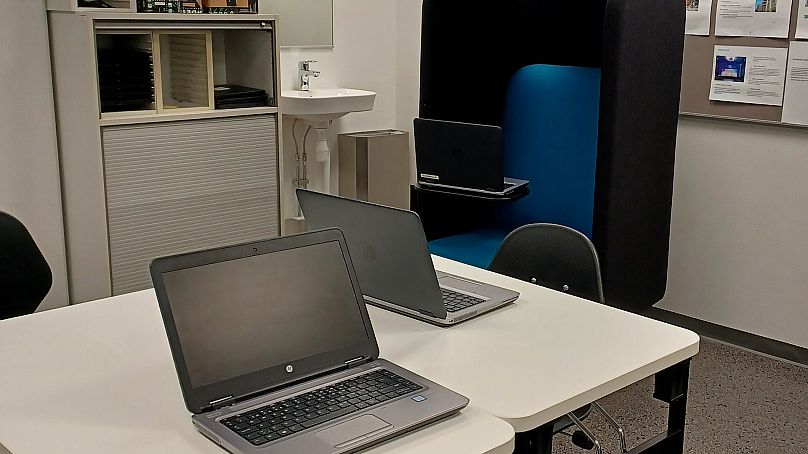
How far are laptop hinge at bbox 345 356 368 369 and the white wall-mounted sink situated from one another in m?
2.89

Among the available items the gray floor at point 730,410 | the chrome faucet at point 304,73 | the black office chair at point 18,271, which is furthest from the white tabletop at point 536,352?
the chrome faucet at point 304,73

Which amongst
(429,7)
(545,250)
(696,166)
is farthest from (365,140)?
(545,250)

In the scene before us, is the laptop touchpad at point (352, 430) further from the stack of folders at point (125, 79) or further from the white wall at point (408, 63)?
the white wall at point (408, 63)

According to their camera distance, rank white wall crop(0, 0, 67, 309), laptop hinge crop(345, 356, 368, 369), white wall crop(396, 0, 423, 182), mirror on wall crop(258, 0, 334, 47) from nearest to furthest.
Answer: laptop hinge crop(345, 356, 368, 369) < white wall crop(0, 0, 67, 309) < mirror on wall crop(258, 0, 334, 47) < white wall crop(396, 0, 423, 182)

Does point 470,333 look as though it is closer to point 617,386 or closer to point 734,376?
point 617,386

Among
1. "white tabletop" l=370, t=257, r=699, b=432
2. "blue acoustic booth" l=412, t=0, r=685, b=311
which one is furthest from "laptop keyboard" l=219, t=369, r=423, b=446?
"blue acoustic booth" l=412, t=0, r=685, b=311

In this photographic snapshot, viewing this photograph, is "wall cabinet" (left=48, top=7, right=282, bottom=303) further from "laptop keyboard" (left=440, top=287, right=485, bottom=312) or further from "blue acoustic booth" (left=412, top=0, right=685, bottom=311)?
"laptop keyboard" (left=440, top=287, right=485, bottom=312)

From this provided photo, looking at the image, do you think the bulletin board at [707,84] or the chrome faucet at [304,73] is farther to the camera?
the chrome faucet at [304,73]

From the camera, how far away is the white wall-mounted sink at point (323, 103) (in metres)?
4.30

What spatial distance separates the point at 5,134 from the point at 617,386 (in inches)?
124

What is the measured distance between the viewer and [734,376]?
137 inches

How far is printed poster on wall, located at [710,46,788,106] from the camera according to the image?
3529 mm

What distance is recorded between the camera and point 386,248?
5.96ft

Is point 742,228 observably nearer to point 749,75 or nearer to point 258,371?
point 749,75
